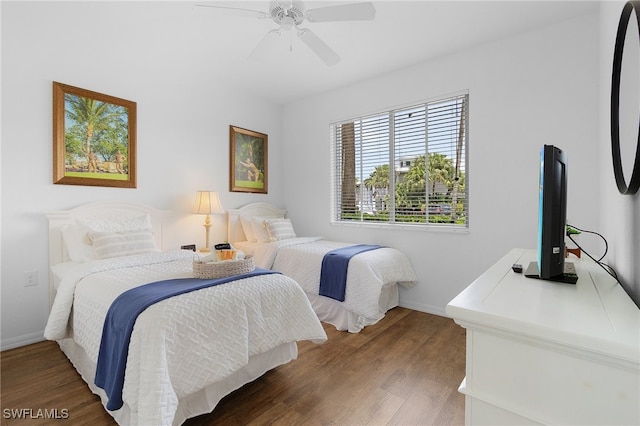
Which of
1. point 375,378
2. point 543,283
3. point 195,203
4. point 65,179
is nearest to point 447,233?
point 375,378

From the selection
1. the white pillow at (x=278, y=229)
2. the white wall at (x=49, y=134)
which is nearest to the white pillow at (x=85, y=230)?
the white wall at (x=49, y=134)

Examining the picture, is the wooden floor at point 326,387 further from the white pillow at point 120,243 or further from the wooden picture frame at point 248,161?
the wooden picture frame at point 248,161

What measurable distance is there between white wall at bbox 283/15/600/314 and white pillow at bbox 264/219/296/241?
3.24 feet

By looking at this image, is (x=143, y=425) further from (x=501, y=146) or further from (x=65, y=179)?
(x=501, y=146)

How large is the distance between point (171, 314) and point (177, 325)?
6cm

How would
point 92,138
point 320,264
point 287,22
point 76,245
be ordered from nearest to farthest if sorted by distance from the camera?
point 287,22, point 76,245, point 92,138, point 320,264

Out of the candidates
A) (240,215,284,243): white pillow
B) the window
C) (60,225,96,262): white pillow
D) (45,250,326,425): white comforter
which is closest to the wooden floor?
(45,250,326,425): white comforter

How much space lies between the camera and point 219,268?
194cm

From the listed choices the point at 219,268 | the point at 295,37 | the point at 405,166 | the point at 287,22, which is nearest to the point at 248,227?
the point at 219,268

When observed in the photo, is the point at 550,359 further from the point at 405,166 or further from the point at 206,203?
the point at 206,203

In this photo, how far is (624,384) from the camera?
58cm

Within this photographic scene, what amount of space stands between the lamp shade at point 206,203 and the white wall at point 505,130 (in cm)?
181

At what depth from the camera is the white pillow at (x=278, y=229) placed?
373cm

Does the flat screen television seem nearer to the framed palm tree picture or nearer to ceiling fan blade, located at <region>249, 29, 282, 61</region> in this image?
ceiling fan blade, located at <region>249, 29, 282, 61</region>
